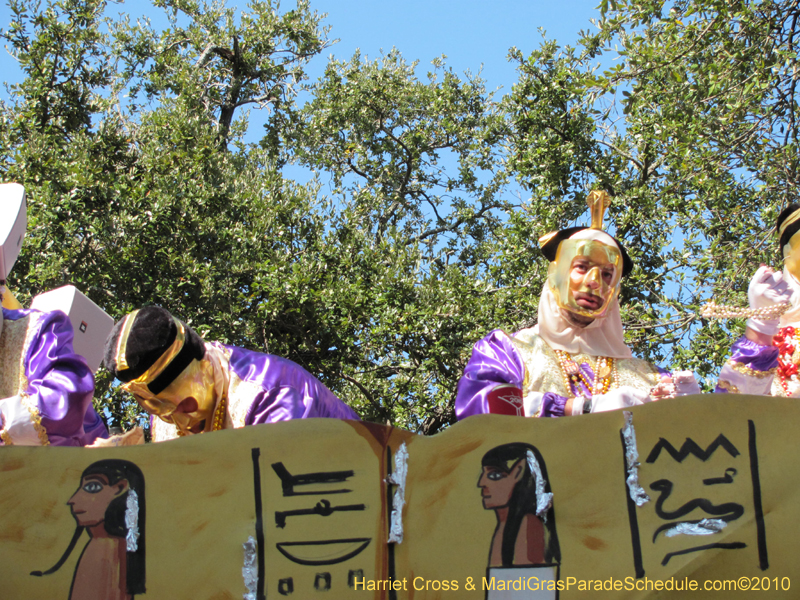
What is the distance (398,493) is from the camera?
234 cm

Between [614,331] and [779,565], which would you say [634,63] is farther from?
[779,565]

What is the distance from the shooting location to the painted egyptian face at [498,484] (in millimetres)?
2334

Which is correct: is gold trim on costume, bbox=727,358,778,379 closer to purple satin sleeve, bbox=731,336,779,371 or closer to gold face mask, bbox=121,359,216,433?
purple satin sleeve, bbox=731,336,779,371

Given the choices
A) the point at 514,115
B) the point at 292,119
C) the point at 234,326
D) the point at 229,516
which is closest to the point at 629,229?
the point at 514,115

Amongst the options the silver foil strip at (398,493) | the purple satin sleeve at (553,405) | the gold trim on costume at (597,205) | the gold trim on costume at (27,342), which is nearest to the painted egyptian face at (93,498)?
the silver foil strip at (398,493)

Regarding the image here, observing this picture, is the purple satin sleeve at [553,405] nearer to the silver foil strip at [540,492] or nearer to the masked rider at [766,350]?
the masked rider at [766,350]

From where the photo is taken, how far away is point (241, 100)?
10.8 meters

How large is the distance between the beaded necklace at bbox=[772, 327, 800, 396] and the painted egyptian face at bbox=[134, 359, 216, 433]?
92.0 inches

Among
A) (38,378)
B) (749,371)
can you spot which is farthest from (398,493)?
(749,371)

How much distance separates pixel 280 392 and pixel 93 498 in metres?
1.21

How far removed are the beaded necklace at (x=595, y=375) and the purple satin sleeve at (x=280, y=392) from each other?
963mm

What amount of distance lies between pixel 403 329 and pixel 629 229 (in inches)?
85.5

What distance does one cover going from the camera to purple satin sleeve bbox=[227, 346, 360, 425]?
3.39 meters

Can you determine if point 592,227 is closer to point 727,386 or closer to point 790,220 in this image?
point 790,220
